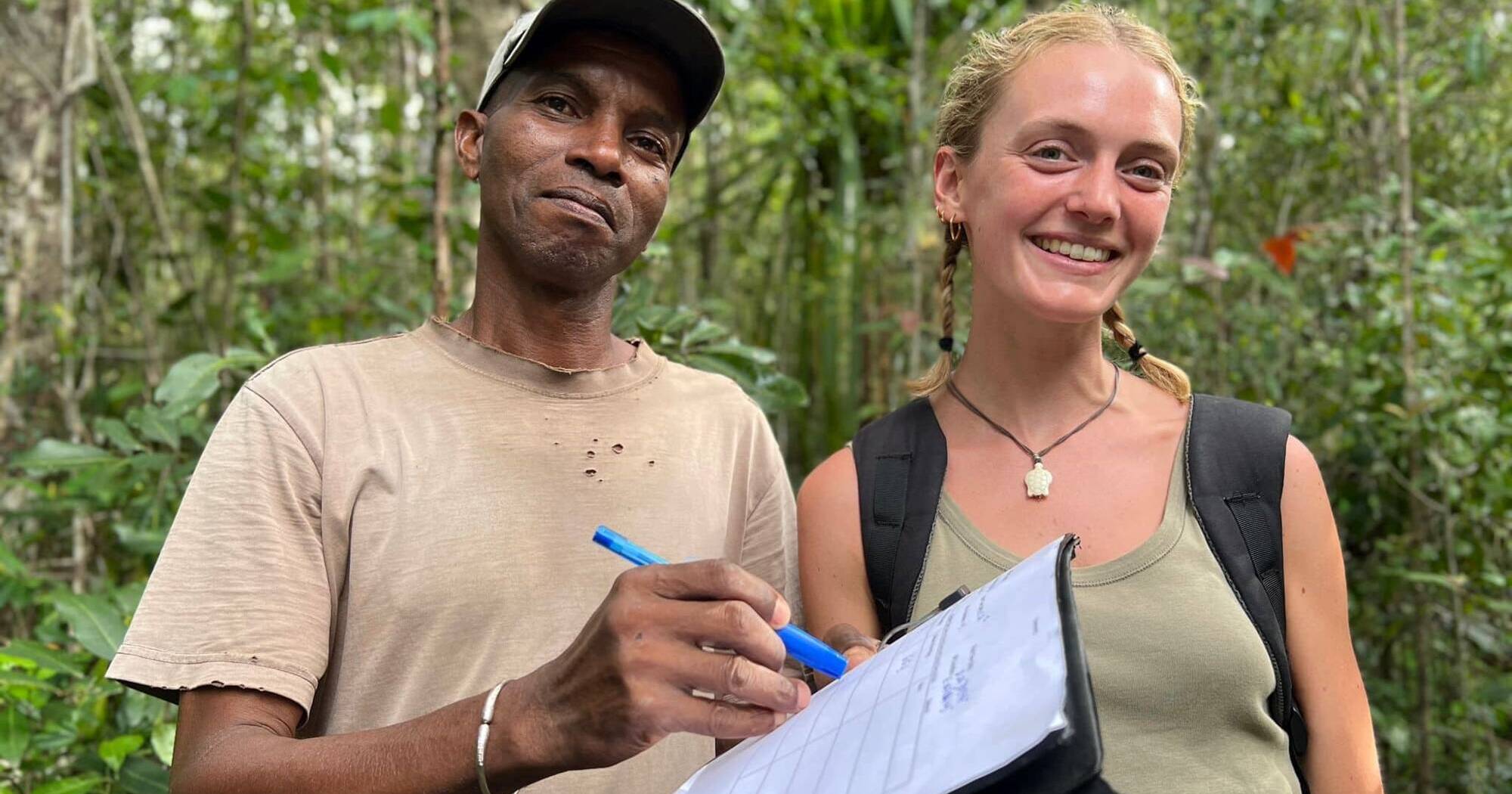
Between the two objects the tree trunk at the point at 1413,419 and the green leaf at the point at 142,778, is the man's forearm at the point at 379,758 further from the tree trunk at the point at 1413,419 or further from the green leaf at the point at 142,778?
the tree trunk at the point at 1413,419

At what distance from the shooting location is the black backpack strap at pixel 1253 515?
1.60 metres

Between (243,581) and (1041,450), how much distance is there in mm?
1150

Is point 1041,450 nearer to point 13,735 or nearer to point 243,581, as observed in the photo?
point 243,581

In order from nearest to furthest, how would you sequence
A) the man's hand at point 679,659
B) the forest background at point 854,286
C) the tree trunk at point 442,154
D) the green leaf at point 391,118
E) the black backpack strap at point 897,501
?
the man's hand at point 679,659 → the black backpack strap at point 897,501 → the forest background at point 854,286 → the tree trunk at point 442,154 → the green leaf at point 391,118

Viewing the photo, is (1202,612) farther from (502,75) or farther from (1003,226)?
(502,75)

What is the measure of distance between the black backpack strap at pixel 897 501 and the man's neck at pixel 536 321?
47 cm

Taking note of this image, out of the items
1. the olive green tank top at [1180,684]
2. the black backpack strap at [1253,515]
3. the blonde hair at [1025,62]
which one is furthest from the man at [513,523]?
the black backpack strap at [1253,515]

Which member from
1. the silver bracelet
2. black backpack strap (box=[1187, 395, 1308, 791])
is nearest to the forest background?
black backpack strap (box=[1187, 395, 1308, 791])

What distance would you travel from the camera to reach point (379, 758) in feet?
4.18

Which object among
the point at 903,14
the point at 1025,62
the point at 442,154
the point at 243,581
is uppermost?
the point at 903,14

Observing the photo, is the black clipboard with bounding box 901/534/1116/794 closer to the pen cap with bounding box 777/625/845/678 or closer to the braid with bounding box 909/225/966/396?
the pen cap with bounding box 777/625/845/678

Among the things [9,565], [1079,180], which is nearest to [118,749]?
[9,565]

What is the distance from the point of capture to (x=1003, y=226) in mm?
1745

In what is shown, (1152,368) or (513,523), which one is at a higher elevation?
(1152,368)
